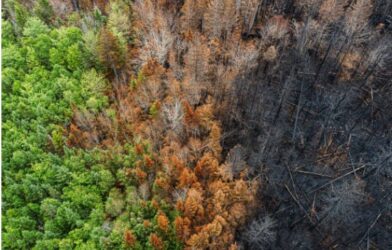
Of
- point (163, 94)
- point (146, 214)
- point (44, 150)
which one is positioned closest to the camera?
point (146, 214)

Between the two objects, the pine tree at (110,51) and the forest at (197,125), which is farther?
the pine tree at (110,51)

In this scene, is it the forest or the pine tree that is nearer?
the forest

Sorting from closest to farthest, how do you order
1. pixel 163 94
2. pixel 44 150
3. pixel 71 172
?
pixel 71 172
pixel 44 150
pixel 163 94

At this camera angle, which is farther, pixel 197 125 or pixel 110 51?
pixel 110 51

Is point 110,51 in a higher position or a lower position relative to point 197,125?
higher

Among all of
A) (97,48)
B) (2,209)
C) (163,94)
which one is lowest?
(2,209)

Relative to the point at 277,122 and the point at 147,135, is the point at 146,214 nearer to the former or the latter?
the point at 147,135

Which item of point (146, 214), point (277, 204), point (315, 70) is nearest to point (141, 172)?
point (146, 214)

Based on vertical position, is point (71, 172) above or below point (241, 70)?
below
